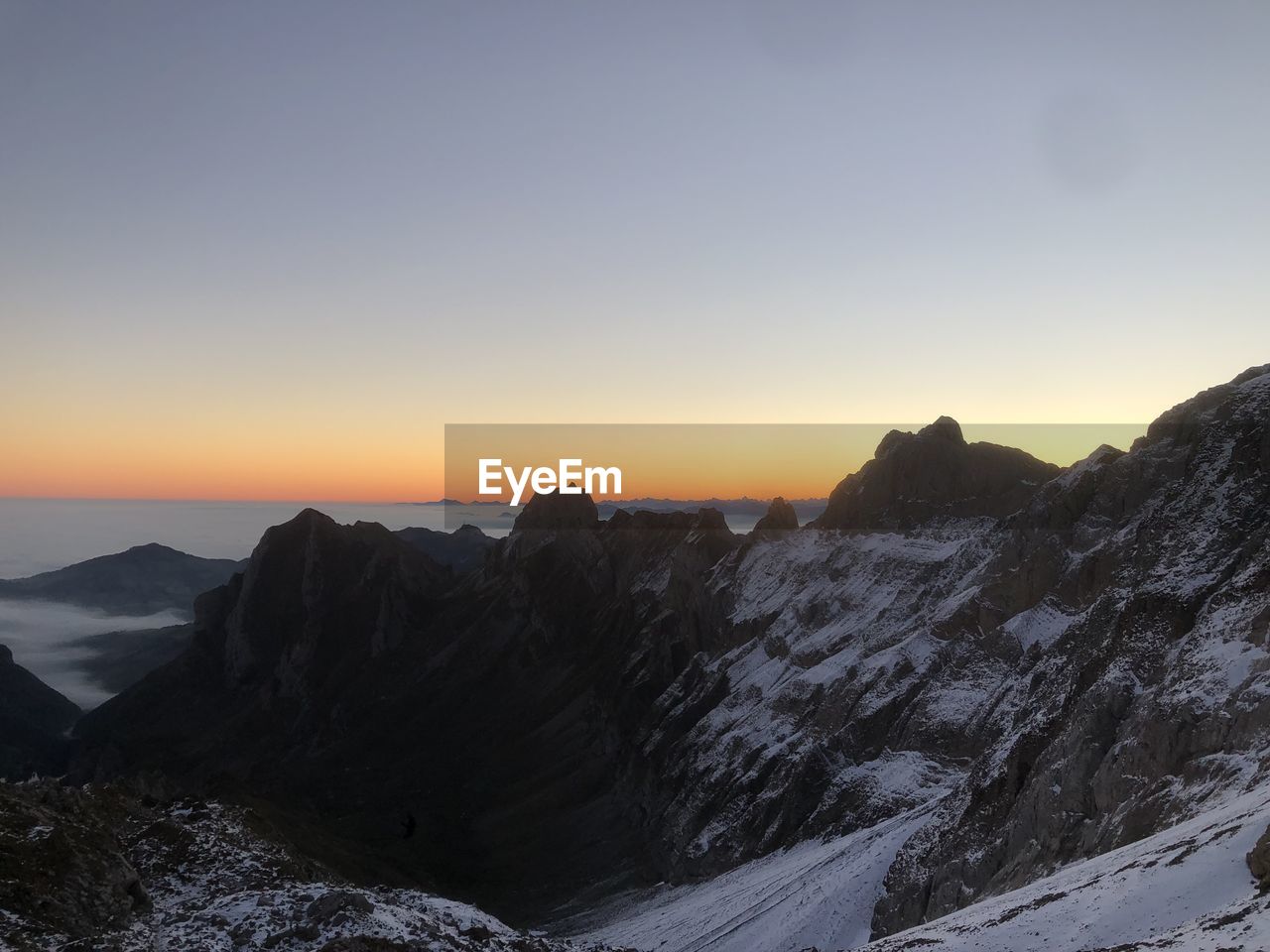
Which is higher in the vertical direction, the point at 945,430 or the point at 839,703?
the point at 945,430

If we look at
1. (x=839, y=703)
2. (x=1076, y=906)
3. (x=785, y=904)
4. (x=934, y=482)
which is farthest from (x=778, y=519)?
(x=1076, y=906)

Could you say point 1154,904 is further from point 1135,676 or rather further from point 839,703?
point 839,703

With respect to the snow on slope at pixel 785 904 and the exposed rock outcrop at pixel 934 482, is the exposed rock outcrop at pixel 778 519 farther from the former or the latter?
the snow on slope at pixel 785 904

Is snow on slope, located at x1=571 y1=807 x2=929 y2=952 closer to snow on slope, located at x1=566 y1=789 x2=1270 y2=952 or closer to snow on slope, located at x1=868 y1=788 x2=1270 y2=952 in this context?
snow on slope, located at x1=566 y1=789 x2=1270 y2=952

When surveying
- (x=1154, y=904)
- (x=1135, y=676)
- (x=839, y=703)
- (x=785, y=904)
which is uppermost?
(x=1135, y=676)

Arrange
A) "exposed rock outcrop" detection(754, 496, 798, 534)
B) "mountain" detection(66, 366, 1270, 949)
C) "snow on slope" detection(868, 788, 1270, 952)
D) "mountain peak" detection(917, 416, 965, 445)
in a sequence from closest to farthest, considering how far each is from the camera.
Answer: "snow on slope" detection(868, 788, 1270, 952) → "mountain" detection(66, 366, 1270, 949) → "mountain peak" detection(917, 416, 965, 445) → "exposed rock outcrop" detection(754, 496, 798, 534)

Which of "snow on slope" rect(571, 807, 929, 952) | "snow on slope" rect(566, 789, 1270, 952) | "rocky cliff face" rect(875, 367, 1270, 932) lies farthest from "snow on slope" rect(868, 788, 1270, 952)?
"snow on slope" rect(571, 807, 929, 952)
